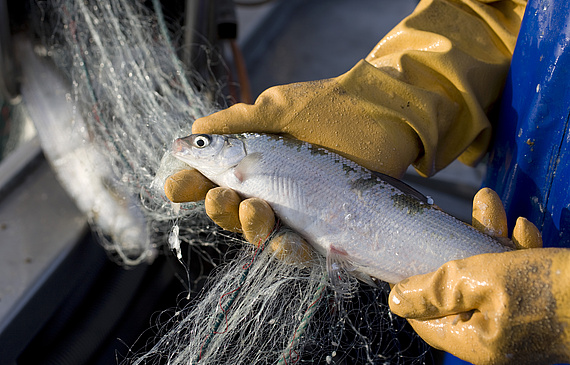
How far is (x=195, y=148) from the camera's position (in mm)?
1485

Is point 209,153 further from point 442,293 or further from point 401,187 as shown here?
point 442,293

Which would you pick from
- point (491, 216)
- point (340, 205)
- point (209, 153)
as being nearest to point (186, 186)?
point (209, 153)

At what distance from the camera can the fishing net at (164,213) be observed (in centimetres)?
141

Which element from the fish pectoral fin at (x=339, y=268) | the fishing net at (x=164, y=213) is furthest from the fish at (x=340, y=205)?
the fishing net at (x=164, y=213)

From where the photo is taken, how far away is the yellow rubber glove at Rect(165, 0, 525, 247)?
5.00ft

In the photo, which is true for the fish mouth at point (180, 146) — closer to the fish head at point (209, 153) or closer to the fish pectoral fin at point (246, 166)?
the fish head at point (209, 153)

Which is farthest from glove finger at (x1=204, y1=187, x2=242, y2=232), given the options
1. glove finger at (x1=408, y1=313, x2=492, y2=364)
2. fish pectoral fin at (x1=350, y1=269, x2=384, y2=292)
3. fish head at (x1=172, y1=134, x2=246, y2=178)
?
glove finger at (x1=408, y1=313, x2=492, y2=364)

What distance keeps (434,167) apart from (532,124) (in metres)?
0.48

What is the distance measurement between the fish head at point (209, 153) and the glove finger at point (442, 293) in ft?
2.33

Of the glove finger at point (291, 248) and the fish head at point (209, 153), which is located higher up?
the fish head at point (209, 153)

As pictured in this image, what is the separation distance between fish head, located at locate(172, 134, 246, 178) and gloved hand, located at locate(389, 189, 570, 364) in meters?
0.71

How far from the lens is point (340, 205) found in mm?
1401

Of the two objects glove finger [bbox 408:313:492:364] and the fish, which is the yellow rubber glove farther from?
glove finger [bbox 408:313:492:364]

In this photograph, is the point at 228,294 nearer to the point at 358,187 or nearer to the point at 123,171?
the point at 358,187
